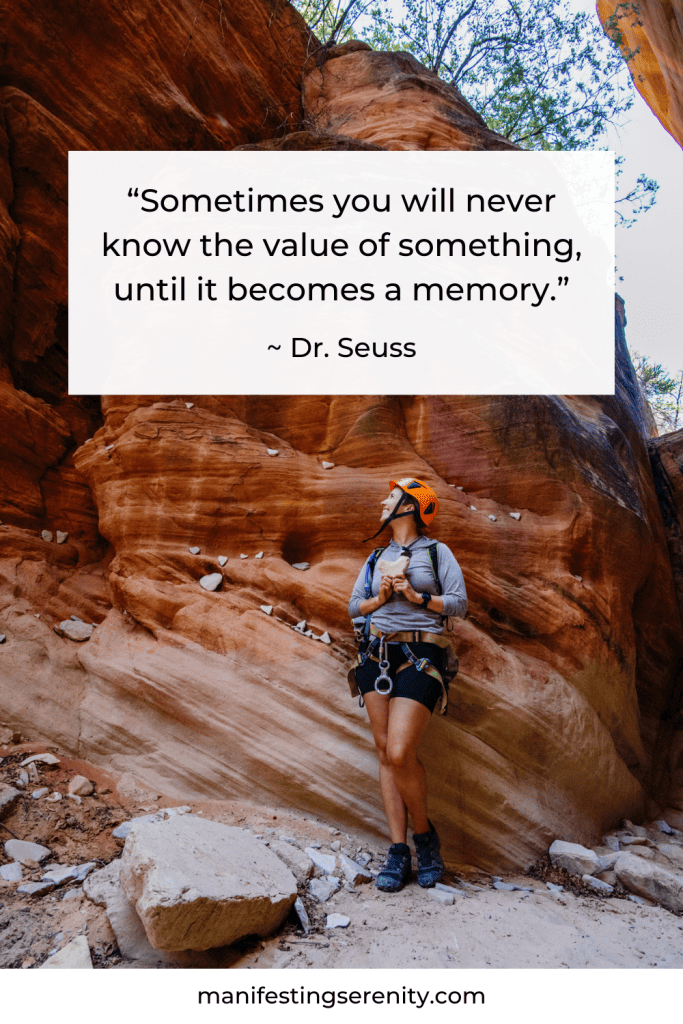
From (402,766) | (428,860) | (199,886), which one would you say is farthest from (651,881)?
(199,886)

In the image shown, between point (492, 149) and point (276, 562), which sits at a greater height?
point (492, 149)

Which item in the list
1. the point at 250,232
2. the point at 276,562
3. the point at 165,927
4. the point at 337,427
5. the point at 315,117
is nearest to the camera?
the point at 165,927

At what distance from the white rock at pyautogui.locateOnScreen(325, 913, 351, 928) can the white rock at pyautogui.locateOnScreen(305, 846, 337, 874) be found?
1.26 feet

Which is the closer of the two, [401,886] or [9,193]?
[401,886]

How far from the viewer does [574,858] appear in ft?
14.1

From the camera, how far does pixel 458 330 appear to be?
5.78 meters

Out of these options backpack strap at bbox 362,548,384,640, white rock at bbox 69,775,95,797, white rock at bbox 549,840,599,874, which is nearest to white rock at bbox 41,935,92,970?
white rock at bbox 69,775,95,797

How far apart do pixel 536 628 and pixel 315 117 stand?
7.84 metres

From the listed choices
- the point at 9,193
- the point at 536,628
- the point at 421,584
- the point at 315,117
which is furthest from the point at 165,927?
the point at 315,117

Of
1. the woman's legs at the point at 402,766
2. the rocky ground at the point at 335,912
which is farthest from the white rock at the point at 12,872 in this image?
the woman's legs at the point at 402,766

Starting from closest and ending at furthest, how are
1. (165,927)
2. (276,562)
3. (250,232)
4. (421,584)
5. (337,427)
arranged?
(165,927)
(421,584)
(276,562)
(337,427)
(250,232)

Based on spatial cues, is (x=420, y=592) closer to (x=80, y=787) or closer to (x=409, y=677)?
(x=409, y=677)

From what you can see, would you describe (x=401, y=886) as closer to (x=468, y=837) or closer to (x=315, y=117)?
(x=468, y=837)

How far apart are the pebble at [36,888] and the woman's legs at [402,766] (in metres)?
1.84
